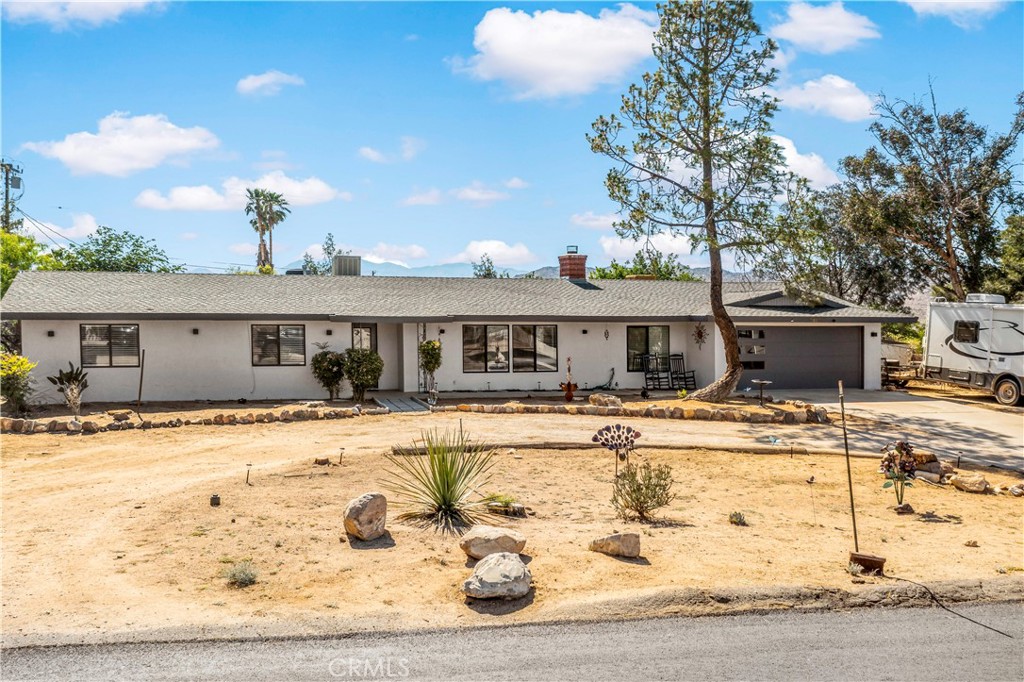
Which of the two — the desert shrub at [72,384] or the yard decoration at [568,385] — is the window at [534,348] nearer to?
the yard decoration at [568,385]

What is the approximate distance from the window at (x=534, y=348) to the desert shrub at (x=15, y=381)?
37.9ft

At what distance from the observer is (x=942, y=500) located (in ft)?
33.7

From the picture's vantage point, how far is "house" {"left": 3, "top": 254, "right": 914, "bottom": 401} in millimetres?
18797

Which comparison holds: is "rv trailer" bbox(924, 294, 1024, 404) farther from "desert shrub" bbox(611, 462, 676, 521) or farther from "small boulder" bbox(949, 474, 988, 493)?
"desert shrub" bbox(611, 462, 676, 521)

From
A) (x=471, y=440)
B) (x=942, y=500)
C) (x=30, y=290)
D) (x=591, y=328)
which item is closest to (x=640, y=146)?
(x=591, y=328)

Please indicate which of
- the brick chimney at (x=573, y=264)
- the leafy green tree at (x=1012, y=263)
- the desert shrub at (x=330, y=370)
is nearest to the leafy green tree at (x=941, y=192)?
the leafy green tree at (x=1012, y=263)

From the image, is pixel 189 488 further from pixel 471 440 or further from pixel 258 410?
pixel 258 410

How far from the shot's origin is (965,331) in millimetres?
21391

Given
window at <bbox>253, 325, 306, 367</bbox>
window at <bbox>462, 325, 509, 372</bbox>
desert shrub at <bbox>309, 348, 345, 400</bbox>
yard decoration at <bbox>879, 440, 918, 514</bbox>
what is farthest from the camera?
window at <bbox>462, 325, 509, 372</bbox>

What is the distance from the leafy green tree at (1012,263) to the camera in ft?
91.6

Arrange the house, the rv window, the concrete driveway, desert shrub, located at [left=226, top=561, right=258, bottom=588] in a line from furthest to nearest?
the rv window → the house → the concrete driveway → desert shrub, located at [left=226, top=561, right=258, bottom=588]

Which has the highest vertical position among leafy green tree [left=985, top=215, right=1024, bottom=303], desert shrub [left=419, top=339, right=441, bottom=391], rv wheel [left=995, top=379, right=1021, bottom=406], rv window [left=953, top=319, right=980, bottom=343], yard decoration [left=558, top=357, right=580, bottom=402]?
leafy green tree [left=985, top=215, right=1024, bottom=303]

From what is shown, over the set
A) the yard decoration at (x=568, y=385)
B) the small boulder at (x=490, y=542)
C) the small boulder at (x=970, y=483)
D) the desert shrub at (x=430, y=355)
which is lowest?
the small boulder at (x=970, y=483)

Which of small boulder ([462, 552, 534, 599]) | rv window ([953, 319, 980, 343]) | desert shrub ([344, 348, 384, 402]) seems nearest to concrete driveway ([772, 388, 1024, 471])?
rv window ([953, 319, 980, 343])
